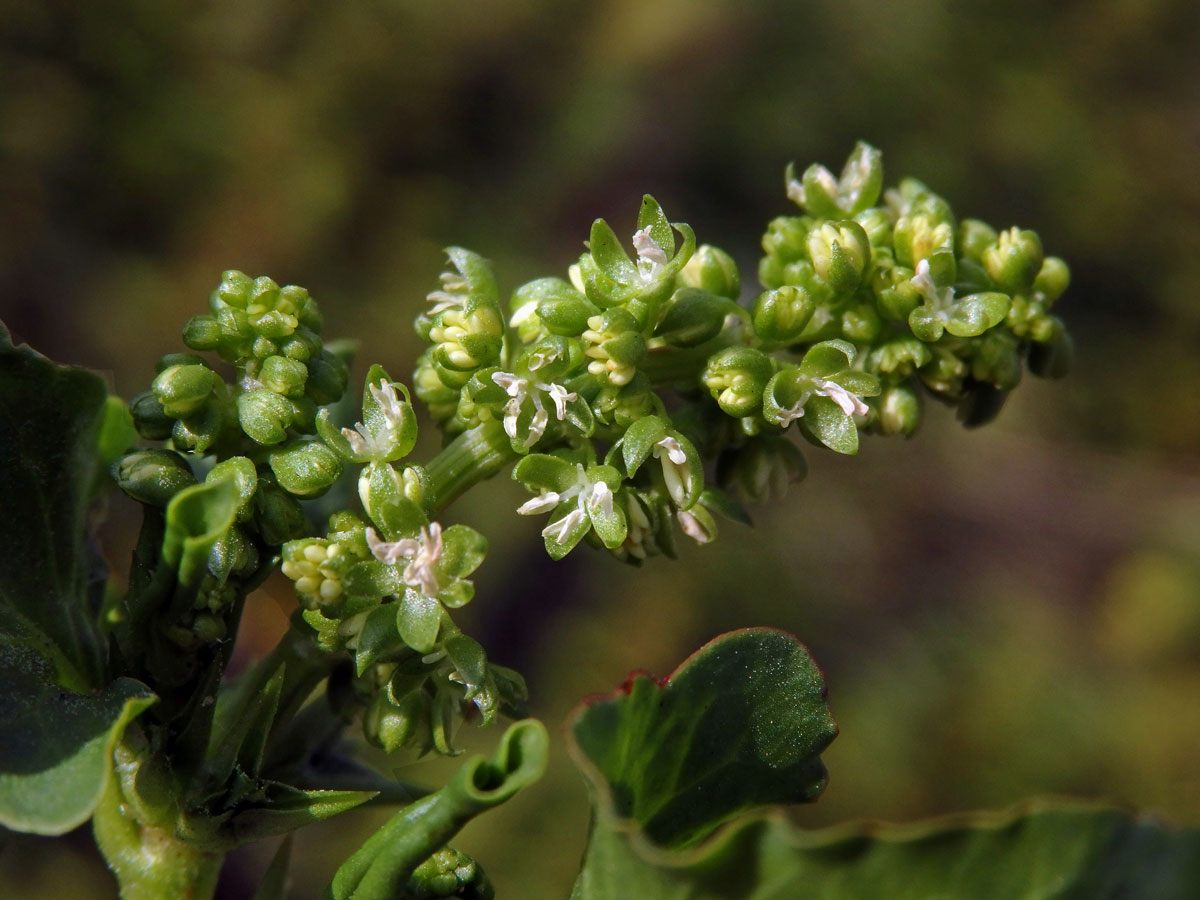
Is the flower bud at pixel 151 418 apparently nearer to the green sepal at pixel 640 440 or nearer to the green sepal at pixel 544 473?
the green sepal at pixel 544 473

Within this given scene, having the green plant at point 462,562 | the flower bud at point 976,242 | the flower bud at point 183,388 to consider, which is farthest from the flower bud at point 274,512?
the flower bud at point 976,242

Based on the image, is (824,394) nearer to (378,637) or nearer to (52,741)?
(378,637)

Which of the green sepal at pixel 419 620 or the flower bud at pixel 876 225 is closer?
the green sepal at pixel 419 620

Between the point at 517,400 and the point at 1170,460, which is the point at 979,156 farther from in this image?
the point at 517,400

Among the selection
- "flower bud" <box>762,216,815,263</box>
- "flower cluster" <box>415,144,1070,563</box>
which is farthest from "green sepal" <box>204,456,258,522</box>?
"flower bud" <box>762,216,815,263</box>

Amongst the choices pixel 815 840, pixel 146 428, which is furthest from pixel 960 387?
pixel 146 428

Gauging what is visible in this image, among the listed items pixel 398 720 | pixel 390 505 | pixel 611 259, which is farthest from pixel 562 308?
pixel 398 720
